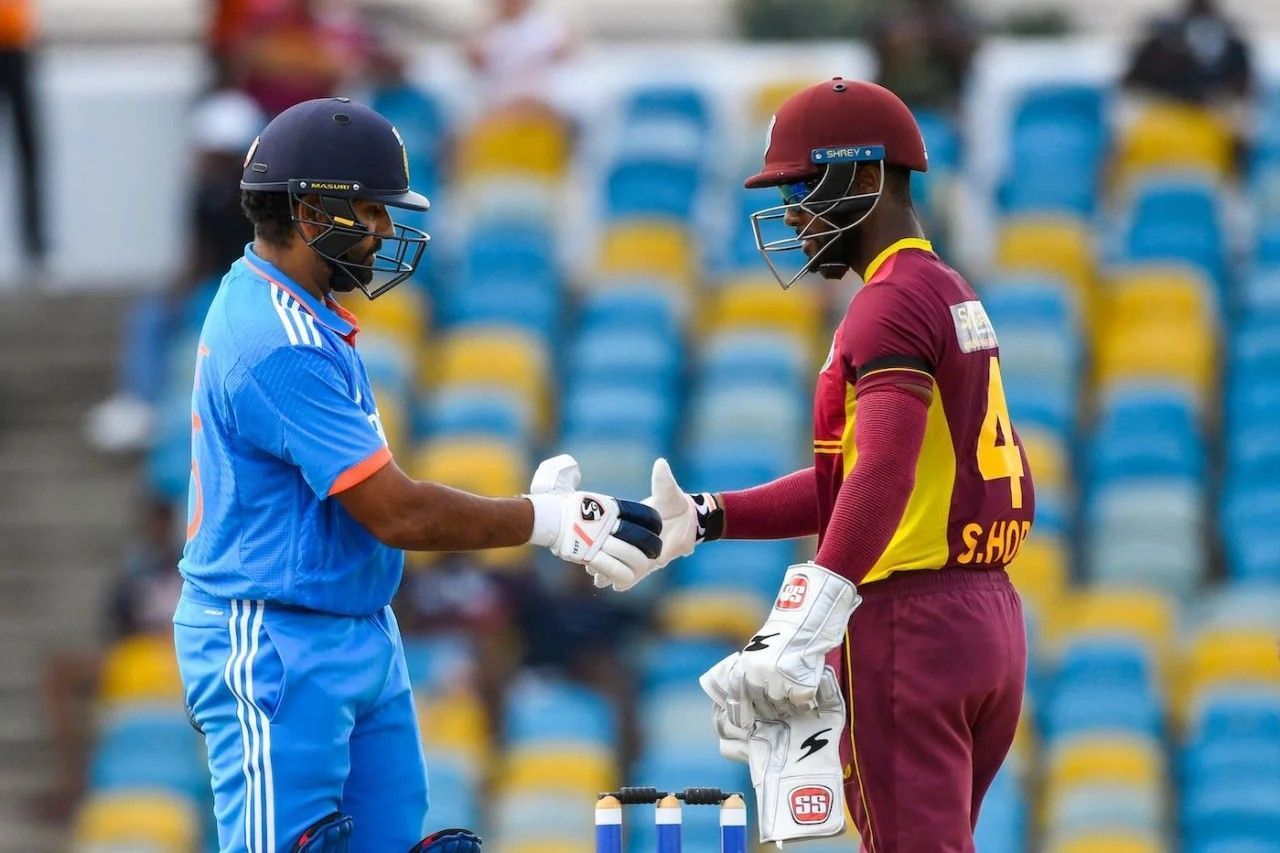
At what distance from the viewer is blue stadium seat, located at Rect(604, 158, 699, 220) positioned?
13117 millimetres

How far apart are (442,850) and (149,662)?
6041 millimetres

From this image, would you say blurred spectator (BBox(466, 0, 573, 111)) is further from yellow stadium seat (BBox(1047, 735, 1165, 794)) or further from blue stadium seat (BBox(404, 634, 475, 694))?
yellow stadium seat (BBox(1047, 735, 1165, 794))

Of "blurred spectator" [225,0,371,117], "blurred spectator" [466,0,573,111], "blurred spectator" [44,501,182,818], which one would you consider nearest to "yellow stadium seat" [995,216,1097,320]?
"blurred spectator" [466,0,573,111]

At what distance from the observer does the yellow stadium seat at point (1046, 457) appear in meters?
11.3

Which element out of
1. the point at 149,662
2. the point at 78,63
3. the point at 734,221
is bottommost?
the point at 149,662

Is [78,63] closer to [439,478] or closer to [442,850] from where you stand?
[439,478]

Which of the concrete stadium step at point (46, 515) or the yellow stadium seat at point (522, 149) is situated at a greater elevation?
the yellow stadium seat at point (522, 149)

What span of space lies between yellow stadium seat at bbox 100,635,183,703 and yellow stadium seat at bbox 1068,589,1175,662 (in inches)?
157

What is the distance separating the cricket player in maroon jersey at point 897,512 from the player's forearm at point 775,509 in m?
0.40

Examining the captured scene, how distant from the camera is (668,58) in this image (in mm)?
14578

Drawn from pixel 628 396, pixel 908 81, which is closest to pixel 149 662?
pixel 628 396

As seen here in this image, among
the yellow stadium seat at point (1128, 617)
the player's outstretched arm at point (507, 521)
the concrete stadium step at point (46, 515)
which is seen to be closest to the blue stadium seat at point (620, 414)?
the yellow stadium seat at point (1128, 617)

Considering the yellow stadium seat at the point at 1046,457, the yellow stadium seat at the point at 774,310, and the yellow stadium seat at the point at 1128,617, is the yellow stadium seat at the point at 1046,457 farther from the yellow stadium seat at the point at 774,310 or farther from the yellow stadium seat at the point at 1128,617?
the yellow stadium seat at the point at 774,310

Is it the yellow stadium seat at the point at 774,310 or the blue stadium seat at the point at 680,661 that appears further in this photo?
the yellow stadium seat at the point at 774,310
